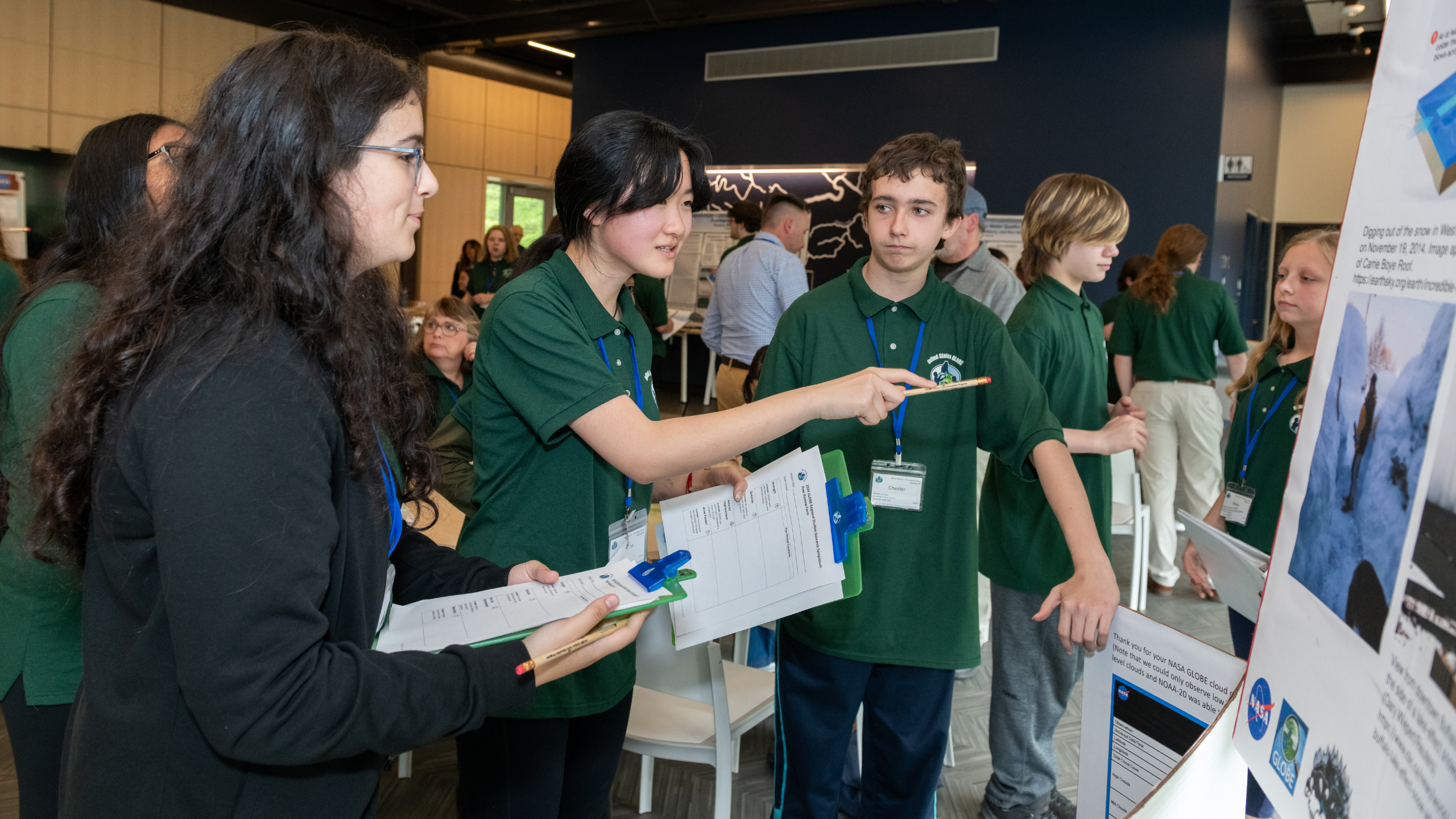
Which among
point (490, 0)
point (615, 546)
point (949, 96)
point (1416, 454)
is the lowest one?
point (615, 546)

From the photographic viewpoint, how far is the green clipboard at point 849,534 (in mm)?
1396

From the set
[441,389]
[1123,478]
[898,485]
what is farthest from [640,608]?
[1123,478]

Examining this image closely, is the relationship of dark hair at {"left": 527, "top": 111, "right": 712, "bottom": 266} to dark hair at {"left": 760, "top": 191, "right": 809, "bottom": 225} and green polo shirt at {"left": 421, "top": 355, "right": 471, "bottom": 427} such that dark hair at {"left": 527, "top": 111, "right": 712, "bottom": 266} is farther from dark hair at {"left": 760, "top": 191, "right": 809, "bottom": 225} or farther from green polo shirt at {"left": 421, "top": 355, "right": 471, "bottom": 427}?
dark hair at {"left": 760, "top": 191, "right": 809, "bottom": 225}

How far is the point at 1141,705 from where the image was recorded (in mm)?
1082

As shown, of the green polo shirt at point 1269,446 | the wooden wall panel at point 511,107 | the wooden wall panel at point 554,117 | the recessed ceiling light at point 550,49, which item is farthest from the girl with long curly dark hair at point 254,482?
the wooden wall panel at point 554,117

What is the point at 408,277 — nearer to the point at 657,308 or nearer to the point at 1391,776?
the point at 657,308

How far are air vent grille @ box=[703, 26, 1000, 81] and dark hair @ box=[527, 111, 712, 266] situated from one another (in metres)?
7.26

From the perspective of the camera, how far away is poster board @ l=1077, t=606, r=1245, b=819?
38.9 inches

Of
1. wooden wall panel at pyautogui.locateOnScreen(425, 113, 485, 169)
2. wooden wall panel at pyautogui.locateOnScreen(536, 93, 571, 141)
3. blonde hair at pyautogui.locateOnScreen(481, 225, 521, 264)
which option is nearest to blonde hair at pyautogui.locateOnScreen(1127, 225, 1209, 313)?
blonde hair at pyautogui.locateOnScreen(481, 225, 521, 264)

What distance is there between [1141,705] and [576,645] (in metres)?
0.66

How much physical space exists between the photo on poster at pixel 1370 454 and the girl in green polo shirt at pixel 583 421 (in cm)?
75

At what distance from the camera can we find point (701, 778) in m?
2.68

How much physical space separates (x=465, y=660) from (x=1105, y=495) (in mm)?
1944

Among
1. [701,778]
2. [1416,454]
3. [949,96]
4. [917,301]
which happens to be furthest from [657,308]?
[1416,454]
